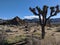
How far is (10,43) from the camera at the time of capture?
1786cm

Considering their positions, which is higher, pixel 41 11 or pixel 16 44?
pixel 41 11

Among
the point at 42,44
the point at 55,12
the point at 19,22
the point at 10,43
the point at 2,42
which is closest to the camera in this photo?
the point at 42,44

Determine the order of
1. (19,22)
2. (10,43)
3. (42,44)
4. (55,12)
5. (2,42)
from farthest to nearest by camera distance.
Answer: (19,22) < (55,12) < (10,43) < (2,42) < (42,44)

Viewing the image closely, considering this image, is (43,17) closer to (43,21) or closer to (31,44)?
(43,21)

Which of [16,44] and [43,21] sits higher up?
[43,21]

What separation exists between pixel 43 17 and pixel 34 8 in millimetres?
1462

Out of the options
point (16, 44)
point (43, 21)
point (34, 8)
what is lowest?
point (16, 44)

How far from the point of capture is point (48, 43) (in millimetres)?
13945

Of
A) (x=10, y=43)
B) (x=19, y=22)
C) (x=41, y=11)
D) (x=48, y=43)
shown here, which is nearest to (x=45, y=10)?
(x=41, y=11)

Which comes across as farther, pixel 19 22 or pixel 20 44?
pixel 19 22

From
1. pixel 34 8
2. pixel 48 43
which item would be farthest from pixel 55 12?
pixel 48 43

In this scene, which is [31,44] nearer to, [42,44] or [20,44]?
[42,44]

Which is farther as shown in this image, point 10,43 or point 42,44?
point 10,43

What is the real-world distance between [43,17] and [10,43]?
18.5 feet
